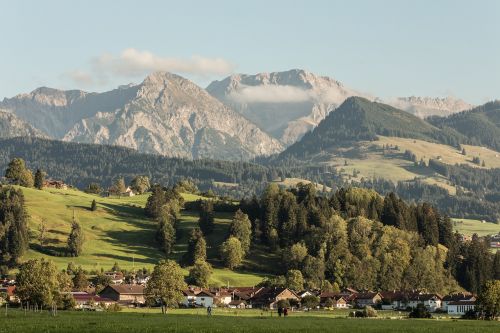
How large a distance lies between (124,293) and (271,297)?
28571 millimetres

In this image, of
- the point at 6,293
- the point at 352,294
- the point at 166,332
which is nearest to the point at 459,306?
the point at 352,294

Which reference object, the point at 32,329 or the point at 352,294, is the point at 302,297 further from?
the point at 32,329

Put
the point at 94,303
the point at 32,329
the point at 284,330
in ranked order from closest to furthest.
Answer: the point at 32,329, the point at 284,330, the point at 94,303

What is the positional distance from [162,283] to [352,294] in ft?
206

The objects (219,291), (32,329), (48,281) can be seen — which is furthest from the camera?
(219,291)

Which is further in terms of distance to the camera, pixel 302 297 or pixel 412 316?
pixel 302 297

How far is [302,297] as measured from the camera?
189m

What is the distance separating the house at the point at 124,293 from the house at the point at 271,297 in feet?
72.1

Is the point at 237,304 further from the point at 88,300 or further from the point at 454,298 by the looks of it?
the point at 454,298

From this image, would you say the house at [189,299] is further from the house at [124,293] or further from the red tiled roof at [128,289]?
the red tiled roof at [128,289]

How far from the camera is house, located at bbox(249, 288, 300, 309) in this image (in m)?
181

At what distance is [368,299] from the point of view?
625ft

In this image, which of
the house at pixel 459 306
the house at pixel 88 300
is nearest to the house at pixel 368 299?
the house at pixel 459 306

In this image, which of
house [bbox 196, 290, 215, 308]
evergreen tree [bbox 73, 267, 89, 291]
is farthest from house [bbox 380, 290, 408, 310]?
evergreen tree [bbox 73, 267, 89, 291]
